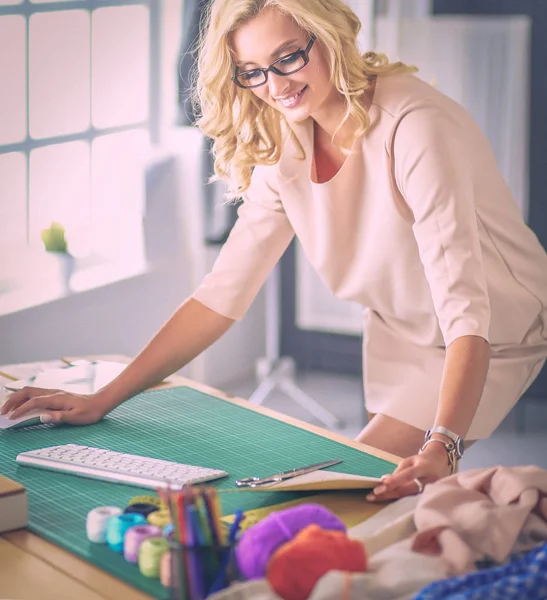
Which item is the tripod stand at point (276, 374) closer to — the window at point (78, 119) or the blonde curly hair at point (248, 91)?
the window at point (78, 119)

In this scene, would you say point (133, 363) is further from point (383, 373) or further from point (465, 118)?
point (465, 118)

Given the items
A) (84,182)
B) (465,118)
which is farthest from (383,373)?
(84,182)

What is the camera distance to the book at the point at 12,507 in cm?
141

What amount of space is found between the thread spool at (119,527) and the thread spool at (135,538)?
22 millimetres

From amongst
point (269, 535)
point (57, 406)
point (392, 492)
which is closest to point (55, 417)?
point (57, 406)

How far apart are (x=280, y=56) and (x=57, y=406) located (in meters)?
0.81

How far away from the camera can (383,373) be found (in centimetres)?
226

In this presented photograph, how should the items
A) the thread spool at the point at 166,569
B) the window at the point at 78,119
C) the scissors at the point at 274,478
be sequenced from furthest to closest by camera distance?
the window at the point at 78,119, the scissors at the point at 274,478, the thread spool at the point at 166,569

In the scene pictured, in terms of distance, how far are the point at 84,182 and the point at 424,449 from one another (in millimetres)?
2662

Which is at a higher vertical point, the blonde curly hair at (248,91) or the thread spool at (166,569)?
the blonde curly hair at (248,91)

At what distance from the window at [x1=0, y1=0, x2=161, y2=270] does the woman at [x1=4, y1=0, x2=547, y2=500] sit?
5.42 feet

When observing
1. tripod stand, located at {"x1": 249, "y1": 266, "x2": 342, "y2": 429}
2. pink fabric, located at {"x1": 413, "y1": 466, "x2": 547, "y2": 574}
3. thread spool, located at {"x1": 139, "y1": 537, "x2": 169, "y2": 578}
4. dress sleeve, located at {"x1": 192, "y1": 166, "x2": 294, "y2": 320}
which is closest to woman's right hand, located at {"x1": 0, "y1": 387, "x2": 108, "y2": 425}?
dress sleeve, located at {"x1": 192, "y1": 166, "x2": 294, "y2": 320}

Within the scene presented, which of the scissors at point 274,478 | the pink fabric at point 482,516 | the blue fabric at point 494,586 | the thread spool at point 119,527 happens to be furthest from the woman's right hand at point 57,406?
the blue fabric at point 494,586

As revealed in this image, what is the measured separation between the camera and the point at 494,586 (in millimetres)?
1067
